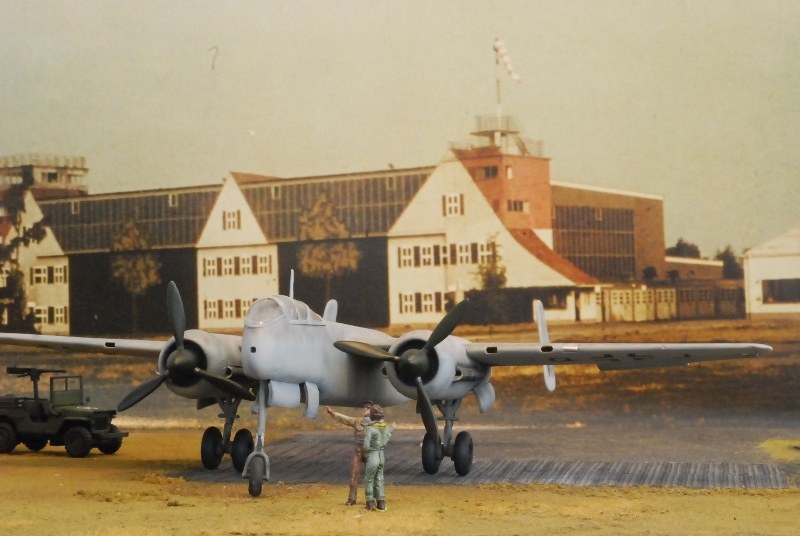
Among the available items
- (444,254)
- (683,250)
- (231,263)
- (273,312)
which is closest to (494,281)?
(444,254)

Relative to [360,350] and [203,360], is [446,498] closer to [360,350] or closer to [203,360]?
[360,350]

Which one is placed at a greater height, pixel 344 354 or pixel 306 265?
pixel 306 265

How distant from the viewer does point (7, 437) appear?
2050 cm

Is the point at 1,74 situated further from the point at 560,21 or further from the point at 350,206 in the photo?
the point at 560,21

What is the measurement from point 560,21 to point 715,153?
4.57 meters

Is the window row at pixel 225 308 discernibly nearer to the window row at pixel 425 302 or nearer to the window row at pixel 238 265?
the window row at pixel 238 265

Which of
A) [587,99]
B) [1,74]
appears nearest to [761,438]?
[587,99]

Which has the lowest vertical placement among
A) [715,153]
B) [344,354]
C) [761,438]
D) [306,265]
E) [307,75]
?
[761,438]

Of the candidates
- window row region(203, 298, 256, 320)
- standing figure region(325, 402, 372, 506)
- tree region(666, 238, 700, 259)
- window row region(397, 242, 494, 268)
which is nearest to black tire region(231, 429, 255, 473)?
standing figure region(325, 402, 372, 506)

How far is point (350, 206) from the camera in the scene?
26.8 meters

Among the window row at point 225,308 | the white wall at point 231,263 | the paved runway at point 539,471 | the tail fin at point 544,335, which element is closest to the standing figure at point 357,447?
the paved runway at point 539,471

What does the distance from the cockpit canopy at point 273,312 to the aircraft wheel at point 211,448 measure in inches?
123

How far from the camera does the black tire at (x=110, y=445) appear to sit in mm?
20533

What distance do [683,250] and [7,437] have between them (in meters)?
14.3
